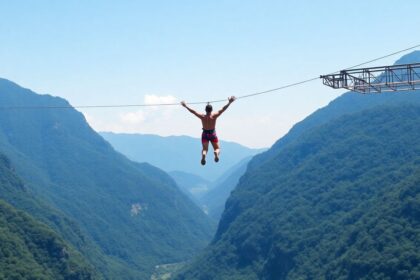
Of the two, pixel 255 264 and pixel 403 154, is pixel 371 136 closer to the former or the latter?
pixel 403 154

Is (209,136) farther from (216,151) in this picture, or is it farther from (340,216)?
(340,216)

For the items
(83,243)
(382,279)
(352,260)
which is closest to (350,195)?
(352,260)

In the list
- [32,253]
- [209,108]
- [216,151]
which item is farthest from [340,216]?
[209,108]

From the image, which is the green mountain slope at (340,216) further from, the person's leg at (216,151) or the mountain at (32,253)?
the person's leg at (216,151)

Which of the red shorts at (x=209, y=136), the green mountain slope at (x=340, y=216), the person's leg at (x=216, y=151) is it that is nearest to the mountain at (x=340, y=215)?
the green mountain slope at (x=340, y=216)

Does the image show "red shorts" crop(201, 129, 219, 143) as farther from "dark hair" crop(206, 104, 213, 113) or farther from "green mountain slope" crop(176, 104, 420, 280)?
"green mountain slope" crop(176, 104, 420, 280)

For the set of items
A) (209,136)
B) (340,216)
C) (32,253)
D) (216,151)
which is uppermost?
(209,136)
